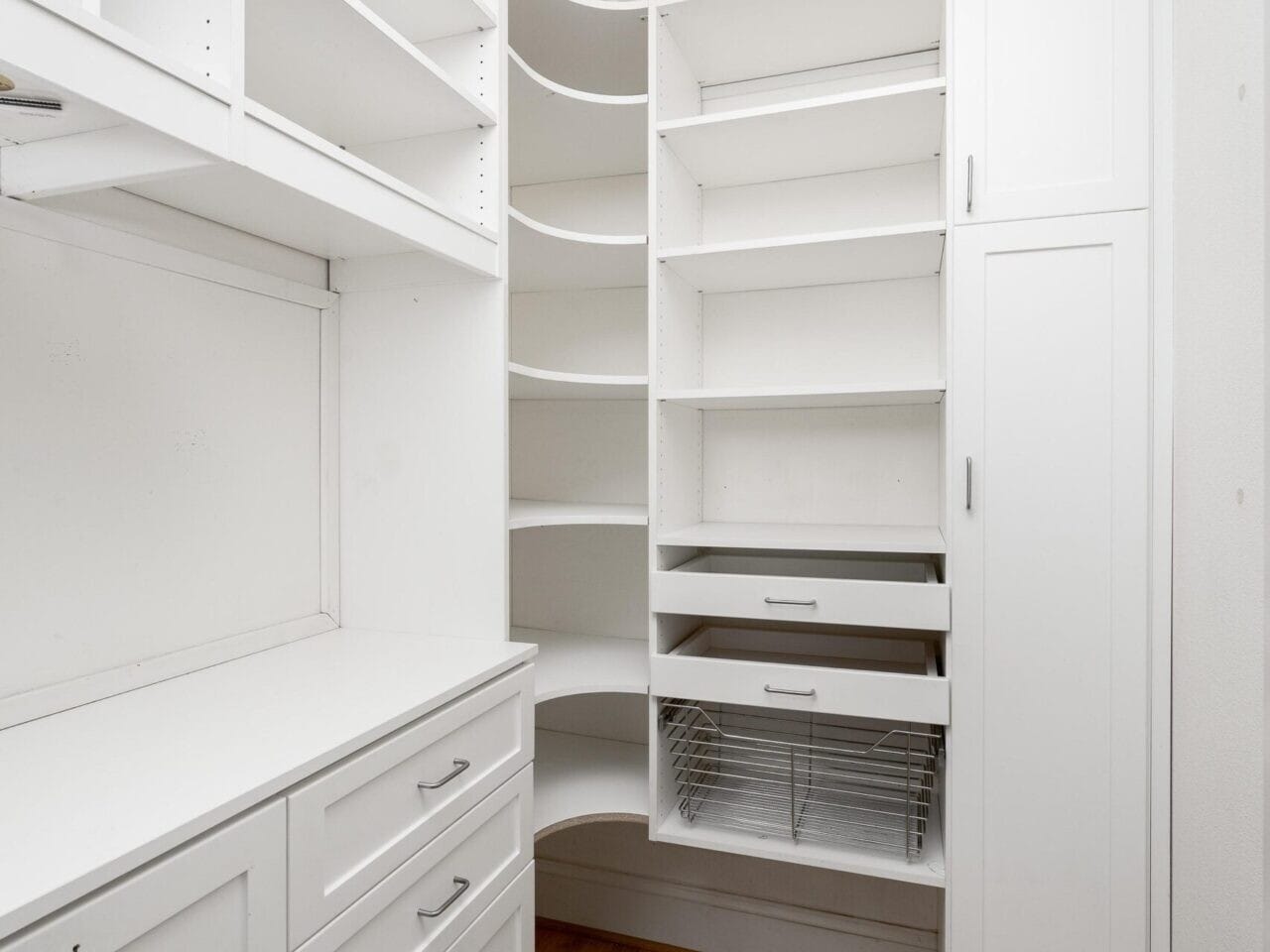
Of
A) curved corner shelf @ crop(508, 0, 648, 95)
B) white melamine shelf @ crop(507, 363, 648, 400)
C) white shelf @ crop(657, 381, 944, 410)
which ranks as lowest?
white shelf @ crop(657, 381, 944, 410)

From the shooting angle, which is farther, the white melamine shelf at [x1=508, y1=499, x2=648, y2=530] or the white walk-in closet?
the white melamine shelf at [x1=508, y1=499, x2=648, y2=530]

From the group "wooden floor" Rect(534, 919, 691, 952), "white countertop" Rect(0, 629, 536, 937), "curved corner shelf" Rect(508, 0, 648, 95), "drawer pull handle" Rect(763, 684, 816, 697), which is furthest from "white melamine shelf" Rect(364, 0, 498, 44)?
"wooden floor" Rect(534, 919, 691, 952)

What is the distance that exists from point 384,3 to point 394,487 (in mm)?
971

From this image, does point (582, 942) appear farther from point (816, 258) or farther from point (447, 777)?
point (816, 258)

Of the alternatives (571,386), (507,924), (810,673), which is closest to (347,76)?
(571,386)

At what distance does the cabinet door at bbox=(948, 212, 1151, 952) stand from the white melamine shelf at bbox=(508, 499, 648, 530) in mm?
713

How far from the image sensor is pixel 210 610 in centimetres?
140

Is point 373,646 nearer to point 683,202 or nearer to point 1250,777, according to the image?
point 683,202

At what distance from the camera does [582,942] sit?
216 cm

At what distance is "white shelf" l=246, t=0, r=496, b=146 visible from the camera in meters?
1.20

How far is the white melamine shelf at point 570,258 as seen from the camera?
1742mm

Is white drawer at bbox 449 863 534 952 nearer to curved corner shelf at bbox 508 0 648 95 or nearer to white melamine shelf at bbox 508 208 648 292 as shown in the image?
white melamine shelf at bbox 508 208 648 292

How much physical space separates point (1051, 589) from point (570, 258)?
4.26 feet

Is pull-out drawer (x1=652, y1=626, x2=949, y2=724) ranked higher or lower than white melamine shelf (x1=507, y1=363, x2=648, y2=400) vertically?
lower
